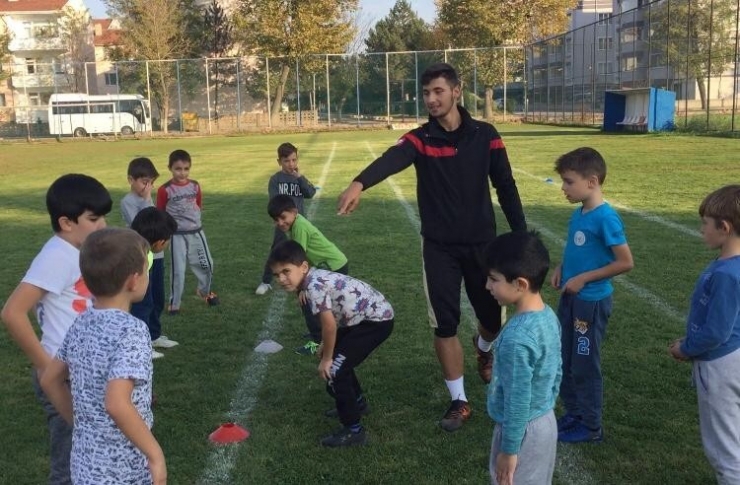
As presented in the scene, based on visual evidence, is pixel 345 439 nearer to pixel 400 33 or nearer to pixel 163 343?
pixel 163 343

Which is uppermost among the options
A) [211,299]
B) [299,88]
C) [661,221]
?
[299,88]

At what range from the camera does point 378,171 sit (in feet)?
14.3

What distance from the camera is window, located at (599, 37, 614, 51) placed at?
36.4 m

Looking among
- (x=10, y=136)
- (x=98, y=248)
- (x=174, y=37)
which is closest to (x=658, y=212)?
(x=98, y=248)

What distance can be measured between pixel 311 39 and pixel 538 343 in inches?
2006

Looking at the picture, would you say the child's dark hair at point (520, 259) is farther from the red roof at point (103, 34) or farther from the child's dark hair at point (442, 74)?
the red roof at point (103, 34)

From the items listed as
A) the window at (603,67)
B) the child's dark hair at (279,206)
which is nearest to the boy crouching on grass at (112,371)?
the child's dark hair at (279,206)

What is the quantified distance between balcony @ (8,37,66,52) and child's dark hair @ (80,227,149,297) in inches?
2853

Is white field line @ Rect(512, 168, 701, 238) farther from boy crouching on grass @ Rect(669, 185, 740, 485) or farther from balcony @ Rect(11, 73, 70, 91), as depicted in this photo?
balcony @ Rect(11, 73, 70, 91)

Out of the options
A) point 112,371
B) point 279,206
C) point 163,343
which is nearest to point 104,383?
point 112,371

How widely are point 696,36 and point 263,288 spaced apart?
2555cm

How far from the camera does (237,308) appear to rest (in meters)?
7.31

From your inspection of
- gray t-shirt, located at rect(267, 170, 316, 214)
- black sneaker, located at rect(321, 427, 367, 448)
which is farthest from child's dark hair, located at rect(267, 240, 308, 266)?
gray t-shirt, located at rect(267, 170, 316, 214)

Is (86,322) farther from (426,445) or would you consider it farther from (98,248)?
(426,445)
